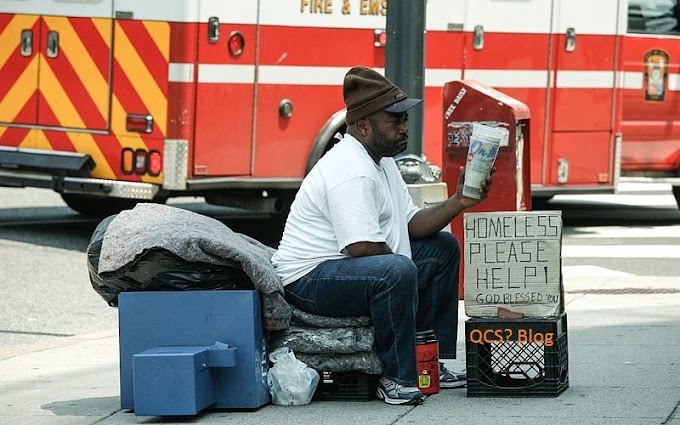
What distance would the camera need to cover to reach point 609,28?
40.4 feet

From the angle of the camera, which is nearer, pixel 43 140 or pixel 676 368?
pixel 676 368

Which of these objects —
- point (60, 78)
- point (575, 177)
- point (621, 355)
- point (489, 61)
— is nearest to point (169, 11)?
point (60, 78)

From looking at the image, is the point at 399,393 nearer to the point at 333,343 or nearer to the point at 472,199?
the point at 333,343

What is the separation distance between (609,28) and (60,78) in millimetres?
4524

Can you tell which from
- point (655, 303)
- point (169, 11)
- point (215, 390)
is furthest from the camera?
point (169, 11)

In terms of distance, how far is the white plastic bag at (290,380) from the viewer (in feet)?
19.4

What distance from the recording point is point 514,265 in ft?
20.0

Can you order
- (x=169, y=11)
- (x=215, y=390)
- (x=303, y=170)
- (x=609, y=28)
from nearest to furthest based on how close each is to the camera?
(x=215, y=390), (x=169, y=11), (x=303, y=170), (x=609, y=28)

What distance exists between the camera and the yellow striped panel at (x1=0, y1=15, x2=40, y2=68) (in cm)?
1117

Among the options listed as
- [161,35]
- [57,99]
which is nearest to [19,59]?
[57,99]

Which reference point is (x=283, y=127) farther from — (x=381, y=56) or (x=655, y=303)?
(x=655, y=303)

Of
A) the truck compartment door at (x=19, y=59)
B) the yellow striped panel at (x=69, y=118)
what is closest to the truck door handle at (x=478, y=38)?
the yellow striped panel at (x=69, y=118)

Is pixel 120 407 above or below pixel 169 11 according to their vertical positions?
below

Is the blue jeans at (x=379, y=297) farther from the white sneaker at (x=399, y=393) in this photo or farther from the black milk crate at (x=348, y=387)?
the black milk crate at (x=348, y=387)
